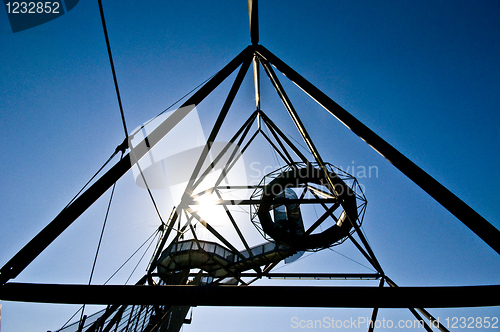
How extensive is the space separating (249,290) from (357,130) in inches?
162

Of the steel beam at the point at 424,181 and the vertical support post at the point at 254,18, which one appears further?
the vertical support post at the point at 254,18

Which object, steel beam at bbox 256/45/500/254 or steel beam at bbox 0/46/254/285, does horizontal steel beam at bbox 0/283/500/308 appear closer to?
steel beam at bbox 0/46/254/285

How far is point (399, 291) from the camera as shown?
3656mm

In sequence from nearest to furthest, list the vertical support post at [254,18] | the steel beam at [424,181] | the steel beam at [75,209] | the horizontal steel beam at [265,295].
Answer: the horizontal steel beam at [265,295] → the steel beam at [75,209] → the steel beam at [424,181] → the vertical support post at [254,18]

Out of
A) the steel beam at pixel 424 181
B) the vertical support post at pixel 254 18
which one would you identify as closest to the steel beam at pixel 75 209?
the vertical support post at pixel 254 18

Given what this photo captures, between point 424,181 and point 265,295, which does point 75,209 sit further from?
point 424,181

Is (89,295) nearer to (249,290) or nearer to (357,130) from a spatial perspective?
(249,290)

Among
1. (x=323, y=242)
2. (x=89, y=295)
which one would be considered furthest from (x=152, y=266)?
(x=323, y=242)

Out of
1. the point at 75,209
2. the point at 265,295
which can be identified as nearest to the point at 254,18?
the point at 75,209

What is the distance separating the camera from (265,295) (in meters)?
3.55

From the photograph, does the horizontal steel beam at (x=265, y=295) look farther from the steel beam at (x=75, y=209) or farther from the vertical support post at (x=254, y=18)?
the vertical support post at (x=254, y=18)

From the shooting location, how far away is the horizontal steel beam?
3.54 metres

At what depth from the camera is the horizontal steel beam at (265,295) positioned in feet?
11.6

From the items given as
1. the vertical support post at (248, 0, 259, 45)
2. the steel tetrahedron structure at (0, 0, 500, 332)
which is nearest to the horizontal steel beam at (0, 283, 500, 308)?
the steel tetrahedron structure at (0, 0, 500, 332)
